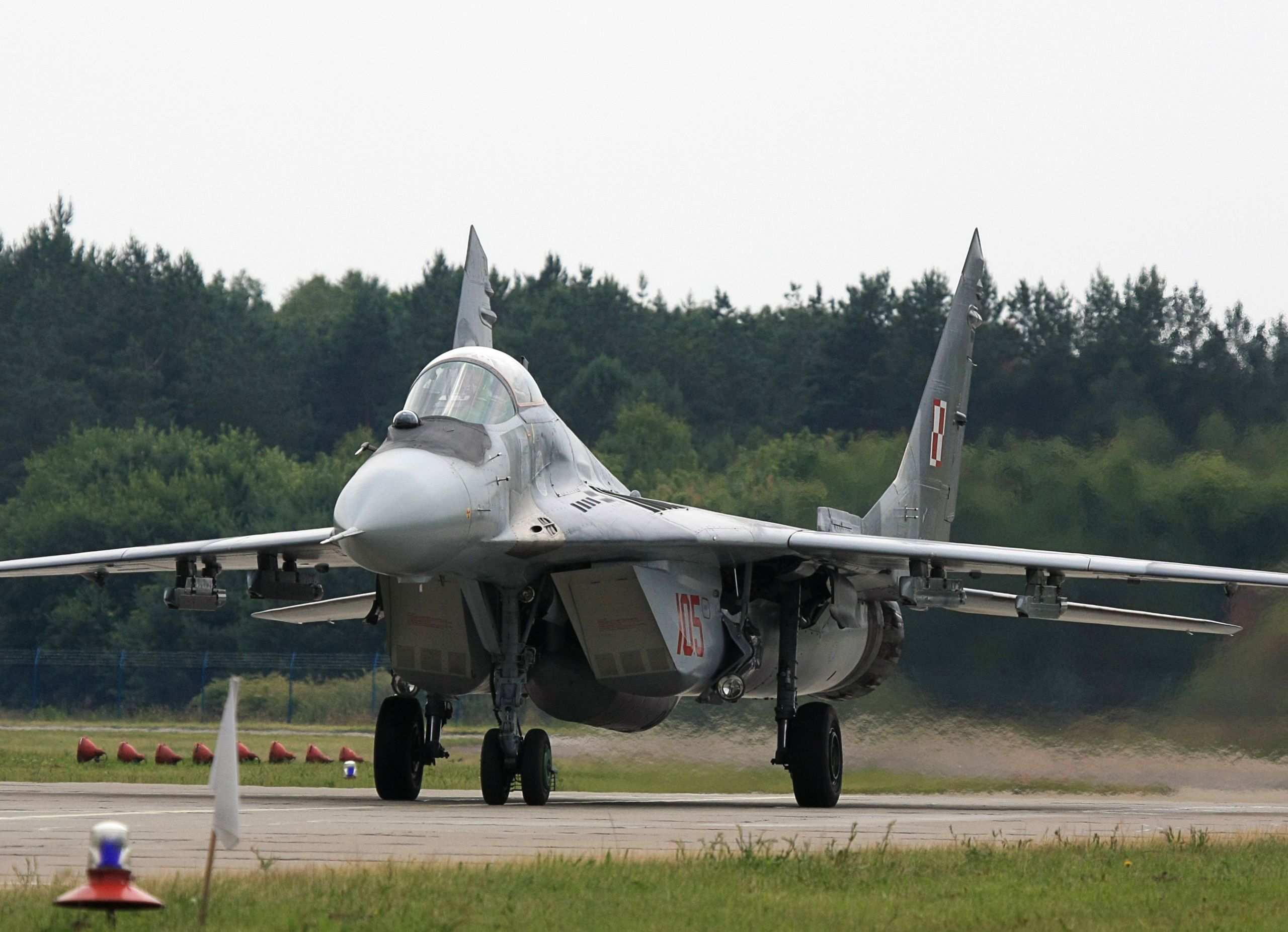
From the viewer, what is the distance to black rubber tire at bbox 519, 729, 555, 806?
14.2 metres

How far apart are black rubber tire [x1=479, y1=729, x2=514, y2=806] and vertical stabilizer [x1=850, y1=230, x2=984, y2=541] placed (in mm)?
6543

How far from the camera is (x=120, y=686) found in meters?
42.5

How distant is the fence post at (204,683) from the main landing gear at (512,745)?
2619 cm

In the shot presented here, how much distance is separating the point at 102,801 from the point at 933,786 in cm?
898

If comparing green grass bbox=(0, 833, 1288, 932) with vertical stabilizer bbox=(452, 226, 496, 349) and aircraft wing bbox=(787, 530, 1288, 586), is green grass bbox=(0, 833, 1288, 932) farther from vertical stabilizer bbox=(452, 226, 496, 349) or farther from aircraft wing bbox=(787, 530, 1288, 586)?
vertical stabilizer bbox=(452, 226, 496, 349)

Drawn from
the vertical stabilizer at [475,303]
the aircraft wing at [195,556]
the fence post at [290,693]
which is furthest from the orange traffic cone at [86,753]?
the fence post at [290,693]

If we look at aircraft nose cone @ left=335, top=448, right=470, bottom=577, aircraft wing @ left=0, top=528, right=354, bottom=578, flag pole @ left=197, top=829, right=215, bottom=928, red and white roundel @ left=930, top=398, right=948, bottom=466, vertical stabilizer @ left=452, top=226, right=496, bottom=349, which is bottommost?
flag pole @ left=197, top=829, right=215, bottom=928

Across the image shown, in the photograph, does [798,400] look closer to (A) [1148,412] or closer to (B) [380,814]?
(A) [1148,412]

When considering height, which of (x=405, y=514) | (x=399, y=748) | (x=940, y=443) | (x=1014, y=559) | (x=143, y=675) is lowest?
(x=143, y=675)

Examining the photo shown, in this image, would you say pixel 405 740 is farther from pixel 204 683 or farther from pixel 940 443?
pixel 204 683

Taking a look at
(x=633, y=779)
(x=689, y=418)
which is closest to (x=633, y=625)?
(x=633, y=779)

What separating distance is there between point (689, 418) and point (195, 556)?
5097 cm

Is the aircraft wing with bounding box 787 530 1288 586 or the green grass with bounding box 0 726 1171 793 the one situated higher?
the aircraft wing with bounding box 787 530 1288 586

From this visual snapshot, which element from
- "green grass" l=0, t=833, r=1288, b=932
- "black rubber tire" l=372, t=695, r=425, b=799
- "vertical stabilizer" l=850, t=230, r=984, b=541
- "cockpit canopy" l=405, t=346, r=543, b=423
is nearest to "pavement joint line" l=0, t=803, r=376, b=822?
"black rubber tire" l=372, t=695, r=425, b=799
